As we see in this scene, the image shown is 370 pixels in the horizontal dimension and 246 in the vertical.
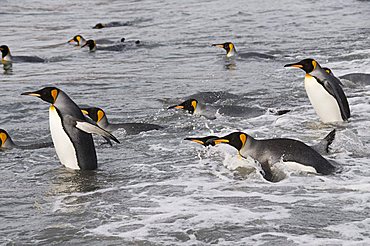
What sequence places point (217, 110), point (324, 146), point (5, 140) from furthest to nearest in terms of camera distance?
point (217, 110) < point (5, 140) < point (324, 146)

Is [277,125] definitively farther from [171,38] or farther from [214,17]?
[214,17]

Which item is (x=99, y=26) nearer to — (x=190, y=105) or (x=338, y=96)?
(x=190, y=105)

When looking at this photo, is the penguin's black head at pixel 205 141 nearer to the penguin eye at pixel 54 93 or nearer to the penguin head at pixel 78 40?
the penguin eye at pixel 54 93

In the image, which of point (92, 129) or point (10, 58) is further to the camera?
point (10, 58)

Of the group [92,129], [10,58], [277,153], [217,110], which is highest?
[92,129]

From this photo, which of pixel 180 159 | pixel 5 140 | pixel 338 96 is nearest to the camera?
pixel 180 159

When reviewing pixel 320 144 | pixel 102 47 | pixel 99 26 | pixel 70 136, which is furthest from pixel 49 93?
pixel 99 26

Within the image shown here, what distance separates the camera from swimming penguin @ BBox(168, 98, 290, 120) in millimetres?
8211

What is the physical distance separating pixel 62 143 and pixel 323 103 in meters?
3.08

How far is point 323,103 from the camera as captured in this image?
793cm

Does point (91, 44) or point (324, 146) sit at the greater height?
point (324, 146)

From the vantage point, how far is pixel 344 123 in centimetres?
778

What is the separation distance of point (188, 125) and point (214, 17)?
14604mm

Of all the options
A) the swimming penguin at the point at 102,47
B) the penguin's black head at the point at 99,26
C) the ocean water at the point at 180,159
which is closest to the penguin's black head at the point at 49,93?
the ocean water at the point at 180,159
